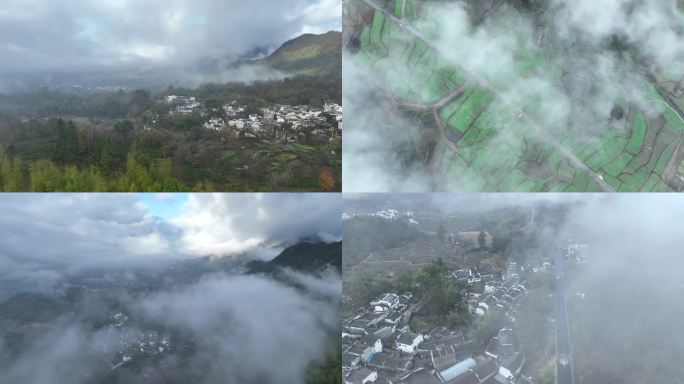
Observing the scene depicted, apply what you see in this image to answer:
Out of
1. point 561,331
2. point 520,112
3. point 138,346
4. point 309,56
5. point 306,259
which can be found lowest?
point 138,346

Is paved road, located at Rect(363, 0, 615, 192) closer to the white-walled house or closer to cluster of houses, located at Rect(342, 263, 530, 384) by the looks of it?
cluster of houses, located at Rect(342, 263, 530, 384)

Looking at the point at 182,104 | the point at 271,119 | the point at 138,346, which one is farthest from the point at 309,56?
the point at 138,346

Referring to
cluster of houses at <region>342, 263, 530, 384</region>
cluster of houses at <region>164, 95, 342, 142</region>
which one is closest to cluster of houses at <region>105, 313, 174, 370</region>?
cluster of houses at <region>342, 263, 530, 384</region>

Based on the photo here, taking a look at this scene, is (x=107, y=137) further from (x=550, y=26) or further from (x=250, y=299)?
→ (x=550, y=26)

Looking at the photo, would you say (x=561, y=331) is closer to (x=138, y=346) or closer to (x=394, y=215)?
(x=394, y=215)

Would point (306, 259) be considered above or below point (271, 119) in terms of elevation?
below

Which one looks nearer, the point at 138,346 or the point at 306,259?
the point at 138,346

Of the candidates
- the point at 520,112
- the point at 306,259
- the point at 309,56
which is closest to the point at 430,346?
the point at 306,259
